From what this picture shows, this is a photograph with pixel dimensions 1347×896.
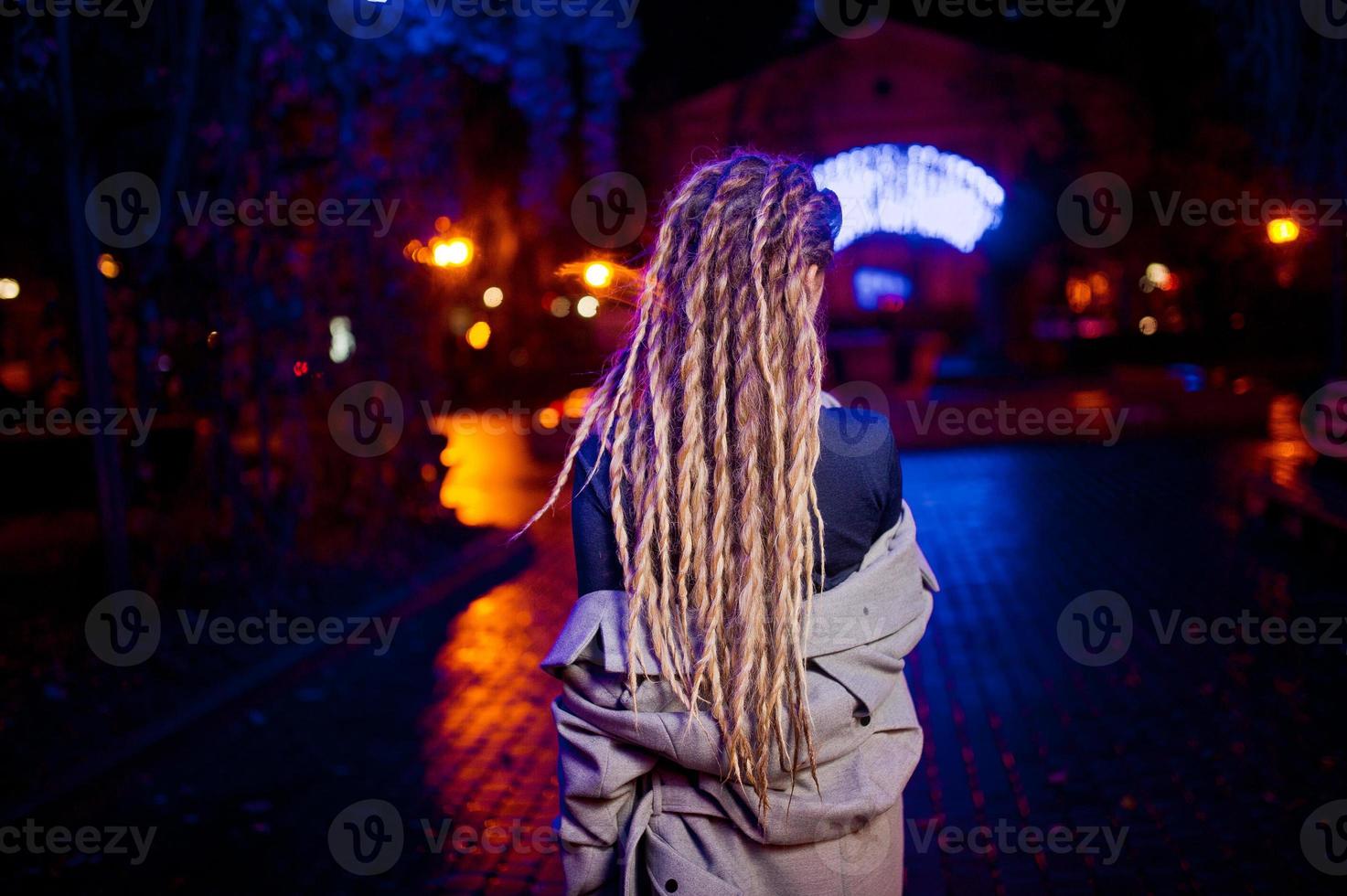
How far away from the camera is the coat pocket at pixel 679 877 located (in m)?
1.68

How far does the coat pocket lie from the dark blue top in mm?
446

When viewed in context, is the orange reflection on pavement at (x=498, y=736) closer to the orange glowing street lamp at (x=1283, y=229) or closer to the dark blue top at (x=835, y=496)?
the dark blue top at (x=835, y=496)

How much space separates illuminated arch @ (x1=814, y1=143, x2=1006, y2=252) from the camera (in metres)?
19.8

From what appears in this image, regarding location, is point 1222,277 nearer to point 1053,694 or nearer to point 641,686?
point 1053,694

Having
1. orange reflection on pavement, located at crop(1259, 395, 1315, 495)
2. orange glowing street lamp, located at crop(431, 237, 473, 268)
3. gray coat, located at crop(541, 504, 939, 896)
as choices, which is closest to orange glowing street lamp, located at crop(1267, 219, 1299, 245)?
orange reflection on pavement, located at crop(1259, 395, 1315, 495)

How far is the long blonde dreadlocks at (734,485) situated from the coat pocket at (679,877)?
0.13m

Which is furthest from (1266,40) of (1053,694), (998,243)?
(998,243)

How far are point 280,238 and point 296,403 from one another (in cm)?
134

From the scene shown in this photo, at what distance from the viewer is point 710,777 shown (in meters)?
1.75

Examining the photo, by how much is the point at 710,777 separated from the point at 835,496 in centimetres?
52

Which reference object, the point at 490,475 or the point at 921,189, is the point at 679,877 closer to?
the point at 490,475

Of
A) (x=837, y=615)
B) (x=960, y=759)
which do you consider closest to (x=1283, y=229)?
Answer: (x=960, y=759)

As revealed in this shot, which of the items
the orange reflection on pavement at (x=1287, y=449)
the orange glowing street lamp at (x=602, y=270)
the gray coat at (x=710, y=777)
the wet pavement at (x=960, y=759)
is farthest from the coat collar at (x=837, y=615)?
the orange reflection on pavement at (x=1287, y=449)

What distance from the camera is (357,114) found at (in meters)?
8.88
